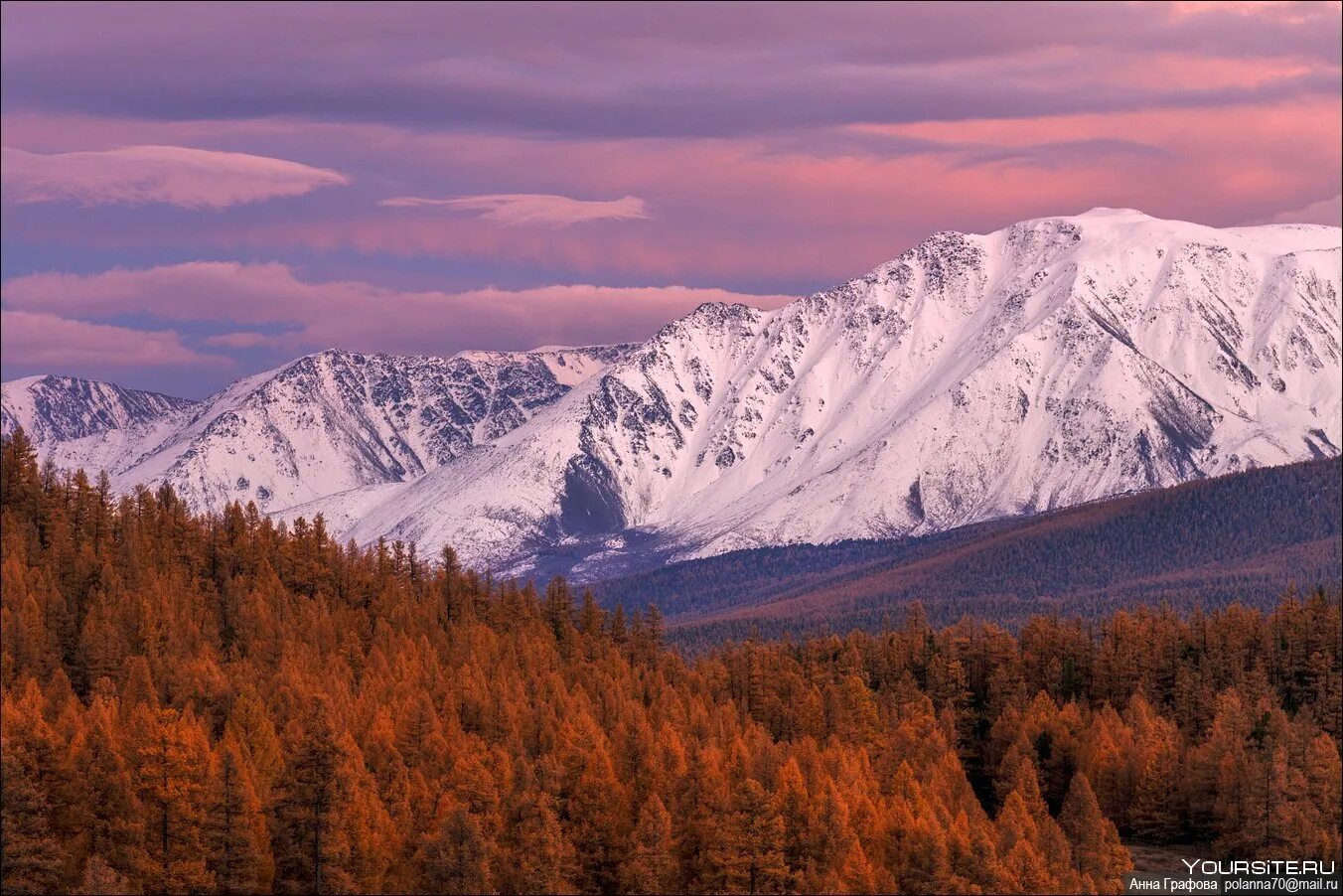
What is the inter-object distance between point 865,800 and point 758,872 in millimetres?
14200

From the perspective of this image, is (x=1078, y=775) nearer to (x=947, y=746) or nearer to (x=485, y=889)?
(x=947, y=746)

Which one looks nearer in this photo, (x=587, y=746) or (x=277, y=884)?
(x=277, y=884)

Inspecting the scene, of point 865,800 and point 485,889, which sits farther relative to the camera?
point 865,800

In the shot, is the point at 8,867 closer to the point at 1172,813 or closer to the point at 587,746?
the point at 587,746

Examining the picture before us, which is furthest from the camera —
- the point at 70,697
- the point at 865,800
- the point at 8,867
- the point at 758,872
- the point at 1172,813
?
the point at 1172,813

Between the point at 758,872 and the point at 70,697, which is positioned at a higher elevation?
the point at 70,697

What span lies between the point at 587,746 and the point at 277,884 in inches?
1180

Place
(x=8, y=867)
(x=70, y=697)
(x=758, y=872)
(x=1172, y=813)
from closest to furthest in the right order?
(x=8, y=867), (x=758, y=872), (x=70, y=697), (x=1172, y=813)

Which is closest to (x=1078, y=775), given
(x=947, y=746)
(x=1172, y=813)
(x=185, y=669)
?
(x=1172, y=813)

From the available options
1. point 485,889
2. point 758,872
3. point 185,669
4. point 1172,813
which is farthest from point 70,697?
point 1172,813

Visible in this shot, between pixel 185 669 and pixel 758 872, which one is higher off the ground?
pixel 185 669

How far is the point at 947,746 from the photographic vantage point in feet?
646

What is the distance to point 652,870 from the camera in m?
142

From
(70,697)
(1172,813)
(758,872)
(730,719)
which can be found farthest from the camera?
(730,719)
